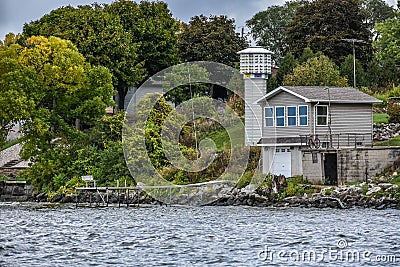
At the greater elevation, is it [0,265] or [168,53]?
[168,53]

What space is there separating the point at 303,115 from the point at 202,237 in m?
21.7

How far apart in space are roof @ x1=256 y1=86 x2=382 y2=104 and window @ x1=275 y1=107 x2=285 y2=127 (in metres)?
0.97

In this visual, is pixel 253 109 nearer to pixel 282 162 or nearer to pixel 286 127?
pixel 286 127

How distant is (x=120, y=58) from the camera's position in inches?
2921

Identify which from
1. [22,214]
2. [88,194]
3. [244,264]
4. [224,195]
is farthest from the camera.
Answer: [88,194]

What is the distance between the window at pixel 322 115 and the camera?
187 feet

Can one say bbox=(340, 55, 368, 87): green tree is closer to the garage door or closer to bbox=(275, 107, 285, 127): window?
bbox=(275, 107, 285, 127): window

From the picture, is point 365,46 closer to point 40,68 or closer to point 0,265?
point 40,68

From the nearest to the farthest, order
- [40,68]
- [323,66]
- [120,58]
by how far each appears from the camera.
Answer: [40,68] → [323,66] → [120,58]

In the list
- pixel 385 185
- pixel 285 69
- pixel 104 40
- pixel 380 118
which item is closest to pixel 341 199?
pixel 385 185

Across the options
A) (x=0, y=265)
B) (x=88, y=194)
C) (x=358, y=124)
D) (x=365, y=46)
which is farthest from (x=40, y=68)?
(x=0, y=265)

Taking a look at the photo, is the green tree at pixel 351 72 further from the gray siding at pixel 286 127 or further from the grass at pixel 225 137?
the gray siding at pixel 286 127

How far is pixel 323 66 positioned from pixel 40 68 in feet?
63.1

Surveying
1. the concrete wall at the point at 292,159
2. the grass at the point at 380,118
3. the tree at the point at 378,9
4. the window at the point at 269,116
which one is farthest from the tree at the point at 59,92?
the tree at the point at 378,9
